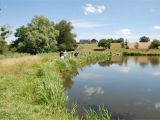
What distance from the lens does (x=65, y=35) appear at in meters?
87.9

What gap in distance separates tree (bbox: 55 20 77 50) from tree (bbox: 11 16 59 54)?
12.5 metres

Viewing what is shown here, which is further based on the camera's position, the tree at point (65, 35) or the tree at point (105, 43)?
the tree at point (105, 43)

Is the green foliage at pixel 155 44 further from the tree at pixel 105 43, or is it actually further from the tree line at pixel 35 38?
the tree line at pixel 35 38

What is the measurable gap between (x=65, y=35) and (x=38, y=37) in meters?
22.9

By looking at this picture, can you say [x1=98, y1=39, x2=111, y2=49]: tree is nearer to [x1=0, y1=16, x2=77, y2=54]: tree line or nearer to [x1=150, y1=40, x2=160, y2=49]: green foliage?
[x1=150, y1=40, x2=160, y2=49]: green foliage

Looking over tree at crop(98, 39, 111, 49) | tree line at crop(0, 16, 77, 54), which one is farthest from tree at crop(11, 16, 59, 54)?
tree at crop(98, 39, 111, 49)

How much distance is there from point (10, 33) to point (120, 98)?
5366cm

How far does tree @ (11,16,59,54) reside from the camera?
6594 cm

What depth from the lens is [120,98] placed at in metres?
21.2

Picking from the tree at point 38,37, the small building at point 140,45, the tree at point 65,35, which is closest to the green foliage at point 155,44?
the small building at point 140,45

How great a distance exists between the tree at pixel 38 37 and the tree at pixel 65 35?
493 inches

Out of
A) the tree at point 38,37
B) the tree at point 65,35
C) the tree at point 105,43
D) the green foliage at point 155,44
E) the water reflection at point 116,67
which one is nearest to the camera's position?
the water reflection at point 116,67

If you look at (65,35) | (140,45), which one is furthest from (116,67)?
(140,45)

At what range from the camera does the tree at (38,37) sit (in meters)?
65.9
